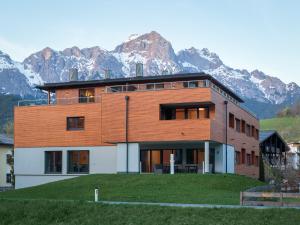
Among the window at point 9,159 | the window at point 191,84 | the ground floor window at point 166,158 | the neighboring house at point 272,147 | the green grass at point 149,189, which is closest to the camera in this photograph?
the green grass at point 149,189

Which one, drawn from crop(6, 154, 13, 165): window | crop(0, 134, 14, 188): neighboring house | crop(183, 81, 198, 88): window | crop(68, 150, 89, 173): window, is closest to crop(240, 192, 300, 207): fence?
crop(183, 81, 198, 88): window

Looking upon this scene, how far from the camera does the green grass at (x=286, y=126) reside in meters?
128

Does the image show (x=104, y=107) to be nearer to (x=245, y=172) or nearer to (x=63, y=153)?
(x=63, y=153)

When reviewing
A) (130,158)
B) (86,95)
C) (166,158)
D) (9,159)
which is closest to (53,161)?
(86,95)

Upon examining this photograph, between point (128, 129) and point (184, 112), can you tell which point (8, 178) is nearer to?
point (128, 129)

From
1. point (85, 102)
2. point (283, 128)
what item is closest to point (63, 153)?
point (85, 102)

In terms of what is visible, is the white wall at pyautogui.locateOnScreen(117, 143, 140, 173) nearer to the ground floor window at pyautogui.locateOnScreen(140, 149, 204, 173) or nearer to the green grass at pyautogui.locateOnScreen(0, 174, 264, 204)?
the ground floor window at pyautogui.locateOnScreen(140, 149, 204, 173)

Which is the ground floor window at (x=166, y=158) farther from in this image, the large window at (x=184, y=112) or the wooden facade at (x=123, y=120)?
the large window at (x=184, y=112)

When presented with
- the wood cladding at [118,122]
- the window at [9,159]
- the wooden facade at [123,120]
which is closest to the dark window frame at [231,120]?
the wooden facade at [123,120]

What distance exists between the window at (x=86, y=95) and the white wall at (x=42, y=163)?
436 cm

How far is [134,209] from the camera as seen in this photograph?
77.6 ft

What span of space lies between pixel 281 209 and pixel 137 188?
14.2m

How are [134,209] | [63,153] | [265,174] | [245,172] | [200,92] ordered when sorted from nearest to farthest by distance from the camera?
[134,209] < [200,92] < [63,153] < [245,172] < [265,174]

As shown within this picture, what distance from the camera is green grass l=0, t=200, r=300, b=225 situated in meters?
21.2
